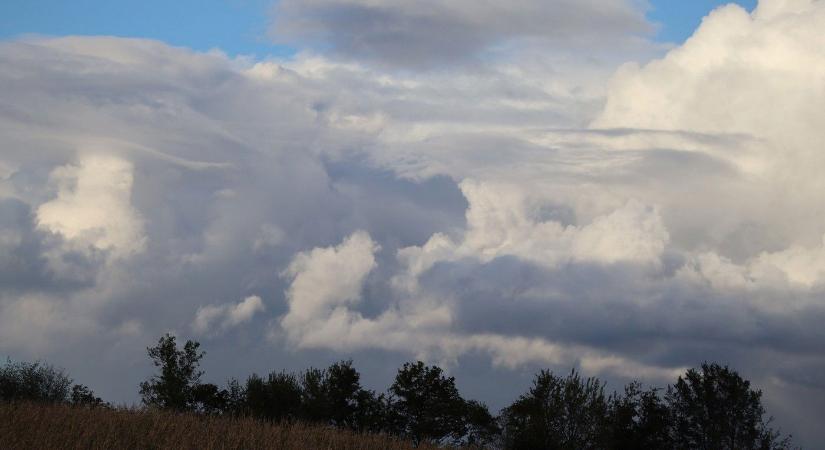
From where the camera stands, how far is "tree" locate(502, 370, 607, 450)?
239 feet

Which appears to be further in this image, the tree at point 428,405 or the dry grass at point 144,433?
the tree at point 428,405

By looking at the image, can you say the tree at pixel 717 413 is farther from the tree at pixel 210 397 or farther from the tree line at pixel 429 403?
the tree at pixel 210 397

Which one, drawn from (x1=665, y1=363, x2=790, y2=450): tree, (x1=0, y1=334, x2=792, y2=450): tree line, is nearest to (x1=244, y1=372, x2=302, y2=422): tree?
(x1=0, y1=334, x2=792, y2=450): tree line

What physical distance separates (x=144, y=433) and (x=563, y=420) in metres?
49.0

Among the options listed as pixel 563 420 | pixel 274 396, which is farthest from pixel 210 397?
pixel 563 420

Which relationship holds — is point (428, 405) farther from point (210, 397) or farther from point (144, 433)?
point (144, 433)

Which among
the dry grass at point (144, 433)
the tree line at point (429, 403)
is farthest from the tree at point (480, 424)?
the dry grass at point (144, 433)

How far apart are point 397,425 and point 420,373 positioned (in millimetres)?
→ 6769

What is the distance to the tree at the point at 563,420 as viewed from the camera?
2869 inches

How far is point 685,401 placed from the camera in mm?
91875

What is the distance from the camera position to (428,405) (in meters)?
98.4

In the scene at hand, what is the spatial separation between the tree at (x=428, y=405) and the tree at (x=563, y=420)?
18.1 metres

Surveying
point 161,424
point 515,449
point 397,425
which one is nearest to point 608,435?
point 515,449

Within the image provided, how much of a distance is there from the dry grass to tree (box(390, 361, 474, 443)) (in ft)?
196
